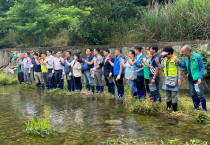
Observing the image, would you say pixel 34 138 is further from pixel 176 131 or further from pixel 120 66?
pixel 120 66

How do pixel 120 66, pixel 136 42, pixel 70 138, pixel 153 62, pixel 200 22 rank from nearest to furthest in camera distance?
pixel 70 138, pixel 153 62, pixel 120 66, pixel 200 22, pixel 136 42

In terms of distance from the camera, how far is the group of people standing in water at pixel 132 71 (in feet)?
21.9

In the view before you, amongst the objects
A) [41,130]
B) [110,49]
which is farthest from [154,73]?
[110,49]

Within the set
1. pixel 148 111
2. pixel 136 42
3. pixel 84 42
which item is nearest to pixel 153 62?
pixel 148 111

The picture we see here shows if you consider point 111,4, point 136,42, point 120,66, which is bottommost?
point 120,66

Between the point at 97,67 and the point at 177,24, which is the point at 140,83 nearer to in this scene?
the point at 97,67

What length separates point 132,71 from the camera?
8727 millimetres

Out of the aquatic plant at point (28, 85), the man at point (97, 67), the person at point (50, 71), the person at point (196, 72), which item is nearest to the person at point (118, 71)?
the man at point (97, 67)

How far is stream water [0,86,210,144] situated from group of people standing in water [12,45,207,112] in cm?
80

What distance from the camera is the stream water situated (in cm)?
519

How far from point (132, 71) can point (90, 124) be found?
9.76ft

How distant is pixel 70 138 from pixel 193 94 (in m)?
3.25

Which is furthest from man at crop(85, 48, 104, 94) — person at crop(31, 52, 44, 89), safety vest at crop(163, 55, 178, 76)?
safety vest at crop(163, 55, 178, 76)

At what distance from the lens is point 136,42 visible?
12.5m
